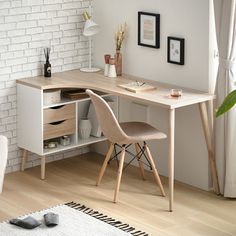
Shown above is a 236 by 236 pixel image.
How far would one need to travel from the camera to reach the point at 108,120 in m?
5.37

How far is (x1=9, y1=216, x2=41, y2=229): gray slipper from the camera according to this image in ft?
16.0

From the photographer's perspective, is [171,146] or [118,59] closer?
[171,146]

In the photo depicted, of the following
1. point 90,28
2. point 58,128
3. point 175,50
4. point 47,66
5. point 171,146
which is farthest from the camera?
point 90,28

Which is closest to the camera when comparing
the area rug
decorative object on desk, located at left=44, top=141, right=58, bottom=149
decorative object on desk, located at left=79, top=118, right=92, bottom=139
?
the area rug

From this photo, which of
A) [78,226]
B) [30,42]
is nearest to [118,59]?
[30,42]

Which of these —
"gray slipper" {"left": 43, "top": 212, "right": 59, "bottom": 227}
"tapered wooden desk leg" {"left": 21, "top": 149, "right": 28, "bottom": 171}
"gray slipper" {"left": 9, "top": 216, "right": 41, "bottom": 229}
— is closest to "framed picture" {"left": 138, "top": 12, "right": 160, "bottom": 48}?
"tapered wooden desk leg" {"left": 21, "top": 149, "right": 28, "bottom": 171}

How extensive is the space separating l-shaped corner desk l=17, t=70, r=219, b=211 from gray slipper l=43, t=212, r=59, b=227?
876 mm

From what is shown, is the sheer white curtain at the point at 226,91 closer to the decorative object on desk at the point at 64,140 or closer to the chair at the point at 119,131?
the chair at the point at 119,131

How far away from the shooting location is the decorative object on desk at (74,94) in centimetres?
608

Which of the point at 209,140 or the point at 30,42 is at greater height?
the point at 30,42

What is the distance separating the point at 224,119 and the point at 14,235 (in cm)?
186

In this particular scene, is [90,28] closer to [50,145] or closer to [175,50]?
[175,50]

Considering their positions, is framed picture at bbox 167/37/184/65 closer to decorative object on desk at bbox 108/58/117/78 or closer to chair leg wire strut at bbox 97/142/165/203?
decorative object on desk at bbox 108/58/117/78

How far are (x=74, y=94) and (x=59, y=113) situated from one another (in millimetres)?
228
